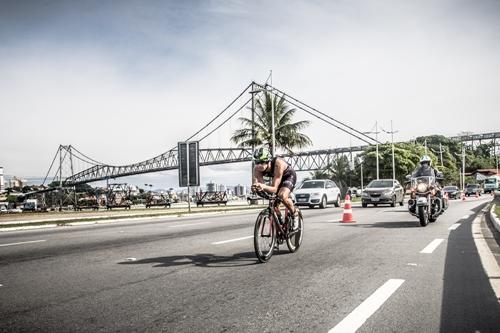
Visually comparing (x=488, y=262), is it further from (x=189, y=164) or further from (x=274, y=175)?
(x=189, y=164)

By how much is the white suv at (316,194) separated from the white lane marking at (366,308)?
65.3 ft

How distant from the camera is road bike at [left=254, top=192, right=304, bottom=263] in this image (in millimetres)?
6504

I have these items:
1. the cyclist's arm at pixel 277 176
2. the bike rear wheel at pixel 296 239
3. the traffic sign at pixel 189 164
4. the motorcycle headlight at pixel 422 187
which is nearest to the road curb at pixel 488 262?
the motorcycle headlight at pixel 422 187

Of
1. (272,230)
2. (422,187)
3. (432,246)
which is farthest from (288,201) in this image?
(422,187)

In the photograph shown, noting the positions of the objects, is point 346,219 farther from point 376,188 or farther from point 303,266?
point 376,188

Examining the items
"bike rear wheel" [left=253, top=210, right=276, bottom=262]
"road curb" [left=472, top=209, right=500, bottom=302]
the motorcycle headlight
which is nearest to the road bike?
"bike rear wheel" [left=253, top=210, right=276, bottom=262]

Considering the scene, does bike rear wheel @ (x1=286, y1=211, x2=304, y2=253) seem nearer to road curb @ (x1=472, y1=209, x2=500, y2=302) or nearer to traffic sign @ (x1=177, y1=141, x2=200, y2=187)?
road curb @ (x1=472, y1=209, x2=500, y2=302)

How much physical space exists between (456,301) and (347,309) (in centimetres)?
114

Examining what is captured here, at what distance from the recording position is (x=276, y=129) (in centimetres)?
3638

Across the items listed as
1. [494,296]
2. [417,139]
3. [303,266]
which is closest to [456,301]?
[494,296]

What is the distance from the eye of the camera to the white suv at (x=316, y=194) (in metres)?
24.9

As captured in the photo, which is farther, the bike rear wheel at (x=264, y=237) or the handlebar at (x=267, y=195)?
the handlebar at (x=267, y=195)

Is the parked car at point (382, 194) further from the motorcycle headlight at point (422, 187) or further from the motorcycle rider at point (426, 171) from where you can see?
the motorcycle headlight at point (422, 187)

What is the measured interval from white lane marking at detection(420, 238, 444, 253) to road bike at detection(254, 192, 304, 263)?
2.21 metres
